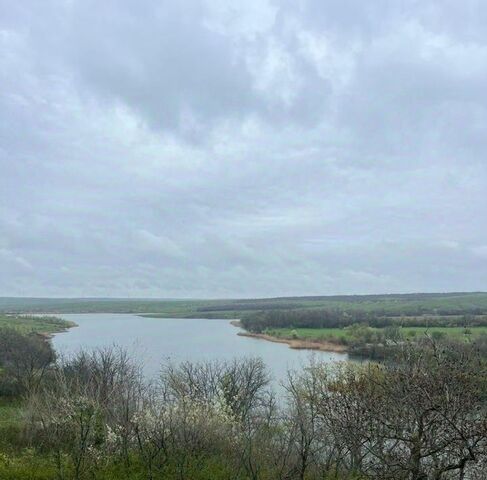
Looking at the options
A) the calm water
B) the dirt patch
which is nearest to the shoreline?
the dirt patch

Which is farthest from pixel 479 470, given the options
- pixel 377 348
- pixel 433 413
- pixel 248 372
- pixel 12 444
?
pixel 377 348

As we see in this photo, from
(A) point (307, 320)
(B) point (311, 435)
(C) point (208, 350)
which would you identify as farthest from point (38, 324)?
(B) point (311, 435)

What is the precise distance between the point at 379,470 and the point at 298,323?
229ft

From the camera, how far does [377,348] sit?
4056 centimetres

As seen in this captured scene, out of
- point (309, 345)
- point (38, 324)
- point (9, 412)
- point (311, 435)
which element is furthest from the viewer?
point (38, 324)

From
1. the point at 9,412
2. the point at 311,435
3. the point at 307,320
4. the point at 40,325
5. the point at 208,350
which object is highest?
the point at 307,320

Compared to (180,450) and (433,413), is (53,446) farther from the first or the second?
(433,413)

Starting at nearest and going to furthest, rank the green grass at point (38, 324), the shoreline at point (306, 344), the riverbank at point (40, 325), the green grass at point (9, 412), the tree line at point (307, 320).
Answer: the green grass at point (9, 412) → the shoreline at point (306, 344) → the riverbank at point (40, 325) → the green grass at point (38, 324) → the tree line at point (307, 320)

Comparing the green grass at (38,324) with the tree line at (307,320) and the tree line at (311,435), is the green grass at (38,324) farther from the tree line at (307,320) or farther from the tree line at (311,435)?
the tree line at (311,435)

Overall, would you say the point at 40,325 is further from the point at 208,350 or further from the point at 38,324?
the point at 208,350

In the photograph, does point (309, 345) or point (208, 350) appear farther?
point (309, 345)

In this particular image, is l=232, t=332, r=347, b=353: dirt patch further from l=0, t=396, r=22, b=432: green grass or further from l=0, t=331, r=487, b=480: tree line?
l=0, t=331, r=487, b=480: tree line

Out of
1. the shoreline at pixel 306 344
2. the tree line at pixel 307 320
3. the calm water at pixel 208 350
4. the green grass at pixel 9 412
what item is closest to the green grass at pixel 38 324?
the calm water at pixel 208 350

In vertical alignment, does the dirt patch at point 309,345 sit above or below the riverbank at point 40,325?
below
